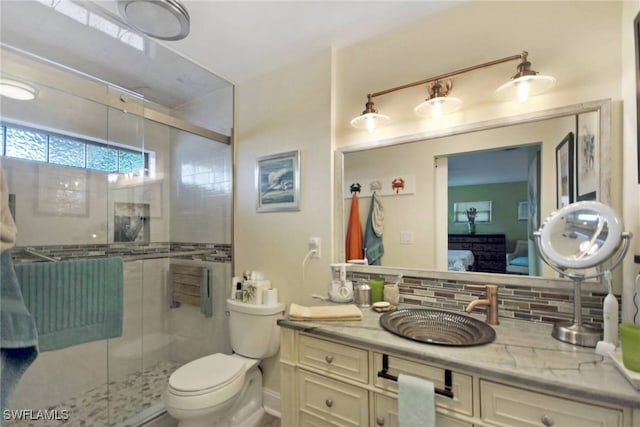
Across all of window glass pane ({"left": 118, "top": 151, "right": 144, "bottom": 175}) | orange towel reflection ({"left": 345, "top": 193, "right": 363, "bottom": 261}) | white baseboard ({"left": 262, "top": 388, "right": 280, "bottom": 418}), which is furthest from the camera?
window glass pane ({"left": 118, "top": 151, "right": 144, "bottom": 175})

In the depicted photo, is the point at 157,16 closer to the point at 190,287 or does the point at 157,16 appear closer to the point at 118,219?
the point at 118,219

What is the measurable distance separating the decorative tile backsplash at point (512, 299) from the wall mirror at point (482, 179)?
86mm

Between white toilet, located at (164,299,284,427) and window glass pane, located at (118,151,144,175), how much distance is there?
4.41ft

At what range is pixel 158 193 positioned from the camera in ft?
8.23

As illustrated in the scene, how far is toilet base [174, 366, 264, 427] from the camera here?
4.99 ft

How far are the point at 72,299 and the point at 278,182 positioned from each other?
131cm

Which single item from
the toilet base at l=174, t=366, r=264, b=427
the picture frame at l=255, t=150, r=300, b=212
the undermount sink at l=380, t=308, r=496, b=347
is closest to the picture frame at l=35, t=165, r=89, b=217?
the picture frame at l=255, t=150, r=300, b=212

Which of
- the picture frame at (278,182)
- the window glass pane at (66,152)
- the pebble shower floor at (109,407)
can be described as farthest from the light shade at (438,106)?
the pebble shower floor at (109,407)

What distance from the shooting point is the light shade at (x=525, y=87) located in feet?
3.88

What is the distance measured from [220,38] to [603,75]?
2.00 meters

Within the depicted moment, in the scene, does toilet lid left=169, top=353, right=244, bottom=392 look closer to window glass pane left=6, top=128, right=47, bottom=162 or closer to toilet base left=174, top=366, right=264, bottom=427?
toilet base left=174, top=366, right=264, bottom=427

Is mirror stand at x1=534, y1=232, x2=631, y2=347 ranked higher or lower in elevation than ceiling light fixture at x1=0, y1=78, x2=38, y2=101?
lower

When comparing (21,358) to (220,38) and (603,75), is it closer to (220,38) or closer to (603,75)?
(220,38)

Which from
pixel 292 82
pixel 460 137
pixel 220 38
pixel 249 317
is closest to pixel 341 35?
pixel 292 82
